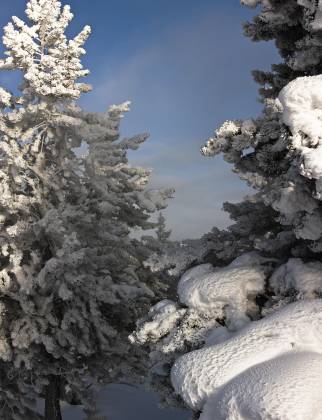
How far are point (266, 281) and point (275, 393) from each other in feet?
10.2

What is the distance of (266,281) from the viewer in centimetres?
697

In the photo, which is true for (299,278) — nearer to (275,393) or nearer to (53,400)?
(275,393)

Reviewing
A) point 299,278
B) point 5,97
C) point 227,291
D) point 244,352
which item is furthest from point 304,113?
point 5,97

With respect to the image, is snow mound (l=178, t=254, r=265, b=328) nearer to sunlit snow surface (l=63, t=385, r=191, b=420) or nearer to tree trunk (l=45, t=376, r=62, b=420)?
tree trunk (l=45, t=376, r=62, b=420)

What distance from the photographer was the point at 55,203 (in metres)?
13.1

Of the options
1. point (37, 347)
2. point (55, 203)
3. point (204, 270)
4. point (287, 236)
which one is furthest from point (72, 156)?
point (287, 236)

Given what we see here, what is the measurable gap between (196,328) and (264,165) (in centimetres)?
244

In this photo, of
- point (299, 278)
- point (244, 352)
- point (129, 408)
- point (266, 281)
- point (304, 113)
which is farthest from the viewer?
point (129, 408)

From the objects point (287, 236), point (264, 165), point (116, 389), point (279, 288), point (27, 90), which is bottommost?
point (116, 389)

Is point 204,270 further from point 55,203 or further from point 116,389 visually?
point 116,389

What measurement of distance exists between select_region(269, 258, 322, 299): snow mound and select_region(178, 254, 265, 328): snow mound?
0.25 metres

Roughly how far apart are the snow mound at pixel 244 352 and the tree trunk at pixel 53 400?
8709 mm

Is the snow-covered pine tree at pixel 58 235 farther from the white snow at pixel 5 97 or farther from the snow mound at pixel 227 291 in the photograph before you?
the snow mound at pixel 227 291

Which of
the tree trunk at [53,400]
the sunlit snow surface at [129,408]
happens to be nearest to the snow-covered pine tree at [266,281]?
the tree trunk at [53,400]
